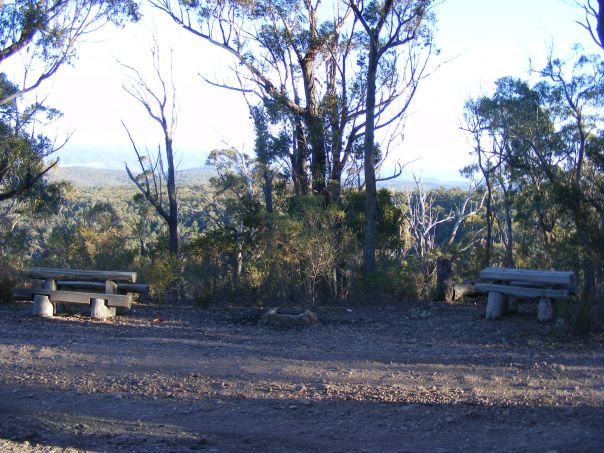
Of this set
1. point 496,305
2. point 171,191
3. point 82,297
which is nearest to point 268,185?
point 171,191

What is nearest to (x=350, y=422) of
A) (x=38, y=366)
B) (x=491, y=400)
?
(x=491, y=400)

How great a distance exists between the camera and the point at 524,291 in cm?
1029

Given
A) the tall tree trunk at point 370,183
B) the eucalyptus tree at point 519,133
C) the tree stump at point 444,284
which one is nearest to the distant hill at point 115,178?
the eucalyptus tree at point 519,133

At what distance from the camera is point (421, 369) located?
7.55 m

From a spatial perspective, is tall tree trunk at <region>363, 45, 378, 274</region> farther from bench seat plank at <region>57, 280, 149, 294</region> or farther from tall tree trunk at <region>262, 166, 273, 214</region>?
bench seat plank at <region>57, 280, 149, 294</region>

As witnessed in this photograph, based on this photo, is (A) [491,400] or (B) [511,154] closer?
(A) [491,400]

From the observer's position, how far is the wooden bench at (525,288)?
32.9ft

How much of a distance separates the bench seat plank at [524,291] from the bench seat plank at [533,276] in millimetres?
106

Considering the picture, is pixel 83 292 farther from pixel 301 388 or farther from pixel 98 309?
pixel 301 388

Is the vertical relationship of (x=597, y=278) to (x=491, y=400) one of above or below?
above

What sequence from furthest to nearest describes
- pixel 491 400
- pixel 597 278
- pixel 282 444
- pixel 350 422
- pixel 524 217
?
pixel 524 217 → pixel 597 278 → pixel 491 400 → pixel 350 422 → pixel 282 444

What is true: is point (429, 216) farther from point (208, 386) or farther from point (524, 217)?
point (208, 386)

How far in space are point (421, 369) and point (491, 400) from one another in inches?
55.4

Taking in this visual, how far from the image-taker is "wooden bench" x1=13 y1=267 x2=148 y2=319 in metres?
11.1
